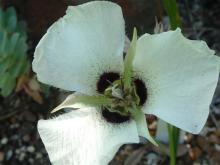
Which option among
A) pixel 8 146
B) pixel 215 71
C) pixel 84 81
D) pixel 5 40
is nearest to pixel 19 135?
pixel 8 146

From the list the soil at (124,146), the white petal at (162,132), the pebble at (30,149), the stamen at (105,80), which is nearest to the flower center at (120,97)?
the stamen at (105,80)

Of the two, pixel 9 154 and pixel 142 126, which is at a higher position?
pixel 142 126

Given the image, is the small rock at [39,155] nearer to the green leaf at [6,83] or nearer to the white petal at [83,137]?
the green leaf at [6,83]

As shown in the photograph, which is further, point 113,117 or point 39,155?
point 39,155

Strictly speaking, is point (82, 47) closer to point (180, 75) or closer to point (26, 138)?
point (180, 75)

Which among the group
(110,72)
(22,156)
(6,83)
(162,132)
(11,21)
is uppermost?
(110,72)

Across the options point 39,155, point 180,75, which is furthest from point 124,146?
point 180,75

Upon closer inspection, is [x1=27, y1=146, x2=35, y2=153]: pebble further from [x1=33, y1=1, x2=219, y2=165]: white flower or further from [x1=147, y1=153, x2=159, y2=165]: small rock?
[x1=33, y1=1, x2=219, y2=165]: white flower

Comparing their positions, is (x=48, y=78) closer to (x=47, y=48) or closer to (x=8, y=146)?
(x=47, y=48)
